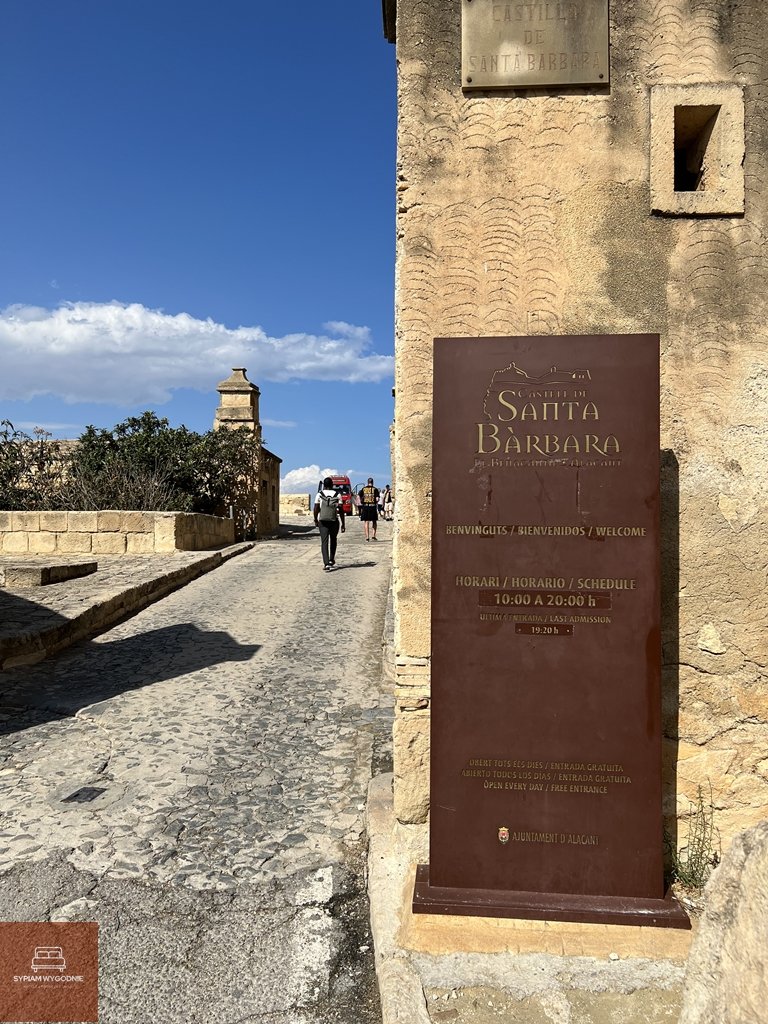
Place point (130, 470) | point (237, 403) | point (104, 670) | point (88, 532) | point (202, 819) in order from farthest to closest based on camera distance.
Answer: point (237, 403) → point (130, 470) → point (88, 532) → point (104, 670) → point (202, 819)

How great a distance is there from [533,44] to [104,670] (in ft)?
17.7

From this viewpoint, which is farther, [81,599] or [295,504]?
[295,504]

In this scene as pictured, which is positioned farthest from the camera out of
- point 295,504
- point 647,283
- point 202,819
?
point 295,504

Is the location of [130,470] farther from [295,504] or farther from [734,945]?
[295,504]

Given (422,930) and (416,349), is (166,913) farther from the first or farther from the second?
(416,349)

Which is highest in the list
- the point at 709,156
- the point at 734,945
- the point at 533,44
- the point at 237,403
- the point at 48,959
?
the point at 237,403

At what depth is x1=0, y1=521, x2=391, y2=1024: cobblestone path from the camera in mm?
2229

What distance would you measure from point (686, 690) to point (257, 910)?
1.83 metres

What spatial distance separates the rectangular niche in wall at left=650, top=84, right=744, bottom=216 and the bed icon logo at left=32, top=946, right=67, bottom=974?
343 cm

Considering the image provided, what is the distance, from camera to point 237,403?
61.0ft

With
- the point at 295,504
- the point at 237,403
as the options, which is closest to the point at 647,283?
the point at 237,403

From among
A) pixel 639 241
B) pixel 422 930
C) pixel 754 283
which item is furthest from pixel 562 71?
pixel 422 930

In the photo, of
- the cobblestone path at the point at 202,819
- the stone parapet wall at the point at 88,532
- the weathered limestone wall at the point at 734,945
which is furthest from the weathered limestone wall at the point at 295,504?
the weathered limestone wall at the point at 734,945

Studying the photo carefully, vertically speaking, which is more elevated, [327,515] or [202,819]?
[327,515]
